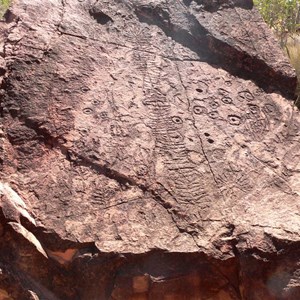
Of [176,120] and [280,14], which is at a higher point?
[280,14]

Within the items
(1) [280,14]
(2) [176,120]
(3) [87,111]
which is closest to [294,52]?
(1) [280,14]

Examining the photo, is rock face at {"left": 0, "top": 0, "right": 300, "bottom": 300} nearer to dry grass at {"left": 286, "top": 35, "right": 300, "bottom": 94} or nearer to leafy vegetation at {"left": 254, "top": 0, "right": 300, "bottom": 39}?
dry grass at {"left": 286, "top": 35, "right": 300, "bottom": 94}

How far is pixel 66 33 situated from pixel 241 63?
101 cm

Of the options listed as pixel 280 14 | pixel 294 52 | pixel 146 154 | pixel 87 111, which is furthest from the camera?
pixel 280 14

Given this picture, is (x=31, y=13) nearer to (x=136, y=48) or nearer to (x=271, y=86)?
(x=136, y=48)

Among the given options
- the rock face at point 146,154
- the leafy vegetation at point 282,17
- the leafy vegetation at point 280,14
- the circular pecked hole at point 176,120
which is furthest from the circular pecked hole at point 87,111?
the leafy vegetation at point 280,14

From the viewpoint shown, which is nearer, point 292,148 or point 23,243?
point 23,243

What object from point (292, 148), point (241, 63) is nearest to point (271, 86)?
point (241, 63)

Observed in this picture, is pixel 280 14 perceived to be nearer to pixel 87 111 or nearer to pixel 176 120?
pixel 176 120

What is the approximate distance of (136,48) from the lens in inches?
135

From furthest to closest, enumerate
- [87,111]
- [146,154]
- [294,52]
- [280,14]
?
[280,14] → [294,52] → [87,111] → [146,154]

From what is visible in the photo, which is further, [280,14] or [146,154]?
[280,14]

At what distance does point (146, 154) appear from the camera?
2.82 meters

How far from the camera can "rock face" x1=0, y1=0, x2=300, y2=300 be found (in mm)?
2400
